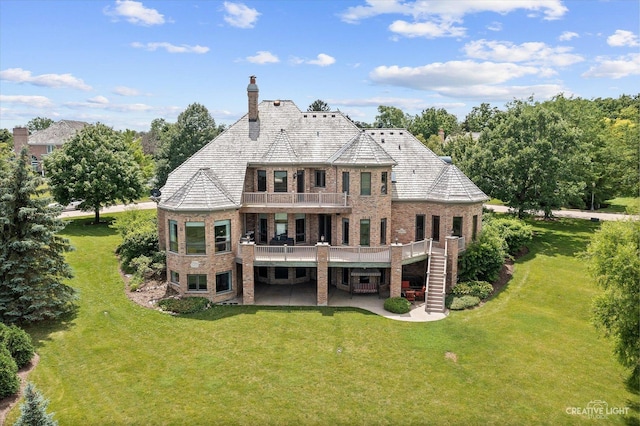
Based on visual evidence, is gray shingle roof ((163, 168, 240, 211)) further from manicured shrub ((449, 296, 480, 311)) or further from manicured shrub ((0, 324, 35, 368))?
manicured shrub ((449, 296, 480, 311))

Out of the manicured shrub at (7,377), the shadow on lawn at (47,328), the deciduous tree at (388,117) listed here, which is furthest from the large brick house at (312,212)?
the deciduous tree at (388,117)

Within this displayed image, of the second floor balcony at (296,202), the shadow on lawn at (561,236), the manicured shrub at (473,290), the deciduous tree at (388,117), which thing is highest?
the deciduous tree at (388,117)

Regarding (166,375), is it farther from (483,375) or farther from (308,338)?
(483,375)

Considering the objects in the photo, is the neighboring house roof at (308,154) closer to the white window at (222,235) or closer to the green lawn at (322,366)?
the white window at (222,235)

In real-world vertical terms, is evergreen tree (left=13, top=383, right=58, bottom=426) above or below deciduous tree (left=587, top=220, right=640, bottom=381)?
below

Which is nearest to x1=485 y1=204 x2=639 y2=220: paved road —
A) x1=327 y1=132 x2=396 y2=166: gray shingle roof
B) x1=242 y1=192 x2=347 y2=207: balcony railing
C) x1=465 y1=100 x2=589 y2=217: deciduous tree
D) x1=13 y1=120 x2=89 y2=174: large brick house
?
x1=465 y1=100 x2=589 y2=217: deciduous tree

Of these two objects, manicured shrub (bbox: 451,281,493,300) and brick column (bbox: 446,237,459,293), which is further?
brick column (bbox: 446,237,459,293)

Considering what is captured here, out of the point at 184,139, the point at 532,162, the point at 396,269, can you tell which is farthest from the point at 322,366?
the point at 184,139
